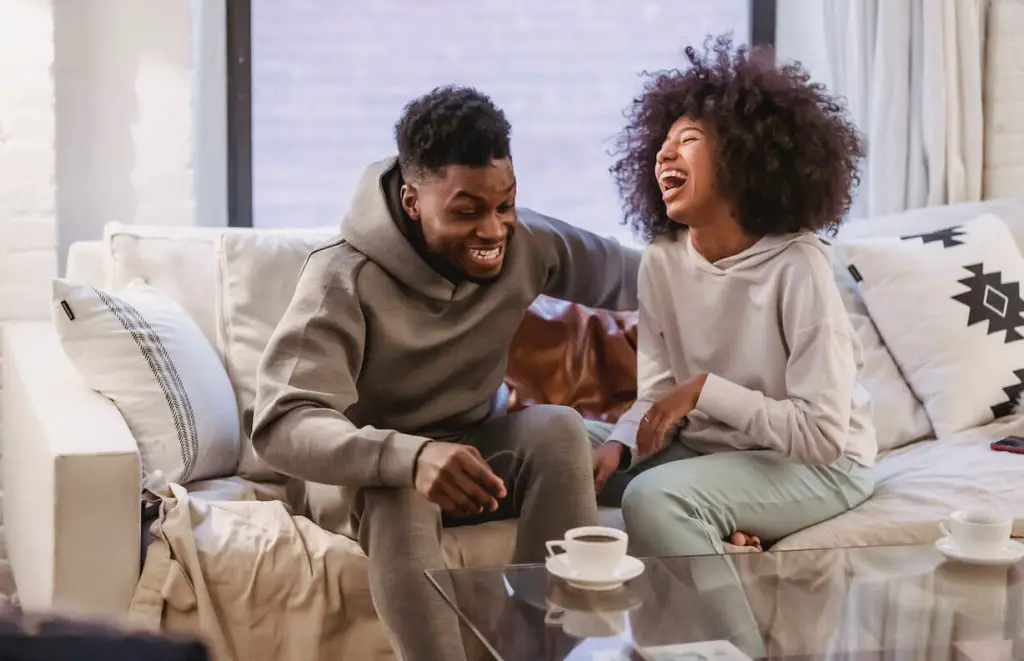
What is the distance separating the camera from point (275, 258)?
2.38 metres

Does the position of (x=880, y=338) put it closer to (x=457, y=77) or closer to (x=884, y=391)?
(x=884, y=391)

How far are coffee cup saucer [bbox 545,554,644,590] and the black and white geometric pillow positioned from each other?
2.58 ft

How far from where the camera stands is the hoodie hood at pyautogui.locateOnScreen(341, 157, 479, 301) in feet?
6.29

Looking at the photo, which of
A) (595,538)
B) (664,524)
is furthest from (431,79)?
(595,538)

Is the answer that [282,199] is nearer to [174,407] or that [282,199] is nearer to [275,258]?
[275,258]

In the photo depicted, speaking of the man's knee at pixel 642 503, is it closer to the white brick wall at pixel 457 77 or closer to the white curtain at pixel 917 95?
the white brick wall at pixel 457 77

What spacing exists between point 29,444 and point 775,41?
7.11ft

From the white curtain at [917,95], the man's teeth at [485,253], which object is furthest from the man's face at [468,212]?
the white curtain at [917,95]

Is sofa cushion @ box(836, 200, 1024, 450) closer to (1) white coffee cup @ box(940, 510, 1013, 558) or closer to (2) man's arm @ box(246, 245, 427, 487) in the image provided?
(1) white coffee cup @ box(940, 510, 1013, 558)

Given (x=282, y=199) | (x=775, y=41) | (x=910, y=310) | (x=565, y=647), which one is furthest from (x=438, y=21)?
(x=565, y=647)

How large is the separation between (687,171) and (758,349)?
0.31 m

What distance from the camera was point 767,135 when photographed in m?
2.07

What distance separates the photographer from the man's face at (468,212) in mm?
1865

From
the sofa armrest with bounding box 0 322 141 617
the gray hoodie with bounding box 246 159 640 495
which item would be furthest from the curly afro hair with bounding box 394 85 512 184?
the sofa armrest with bounding box 0 322 141 617
